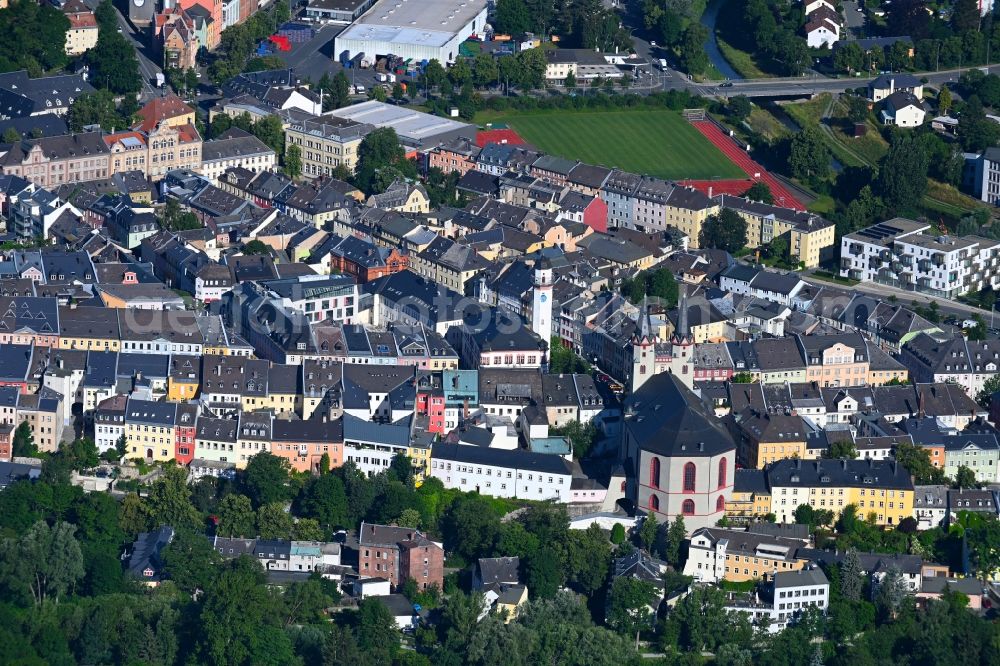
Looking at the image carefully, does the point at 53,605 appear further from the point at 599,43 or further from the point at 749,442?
the point at 599,43

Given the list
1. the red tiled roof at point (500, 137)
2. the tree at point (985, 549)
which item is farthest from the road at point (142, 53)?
the tree at point (985, 549)

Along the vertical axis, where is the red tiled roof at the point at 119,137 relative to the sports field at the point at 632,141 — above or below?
above

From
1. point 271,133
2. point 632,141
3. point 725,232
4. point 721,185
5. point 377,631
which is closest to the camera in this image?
point 377,631

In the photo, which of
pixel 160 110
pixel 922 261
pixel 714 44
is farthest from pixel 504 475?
pixel 714 44

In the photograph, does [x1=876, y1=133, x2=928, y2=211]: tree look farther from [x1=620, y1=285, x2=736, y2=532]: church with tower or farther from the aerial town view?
[x1=620, y1=285, x2=736, y2=532]: church with tower

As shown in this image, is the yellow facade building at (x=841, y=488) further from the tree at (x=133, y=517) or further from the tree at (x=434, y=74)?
the tree at (x=434, y=74)

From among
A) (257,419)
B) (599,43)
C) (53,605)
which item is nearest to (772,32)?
(599,43)

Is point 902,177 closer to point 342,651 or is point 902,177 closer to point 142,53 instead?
point 142,53
